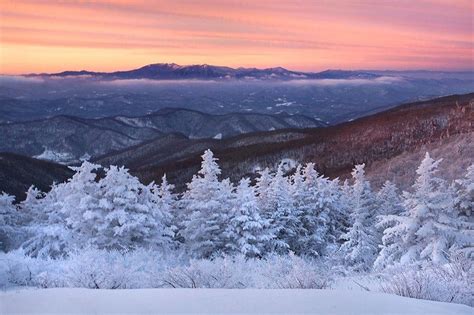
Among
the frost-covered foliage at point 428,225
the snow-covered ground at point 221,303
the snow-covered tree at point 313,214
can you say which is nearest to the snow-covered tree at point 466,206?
the frost-covered foliage at point 428,225

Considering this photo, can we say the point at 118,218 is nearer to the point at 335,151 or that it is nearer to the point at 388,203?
the point at 388,203

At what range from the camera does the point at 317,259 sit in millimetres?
26766

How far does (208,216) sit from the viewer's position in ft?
76.8

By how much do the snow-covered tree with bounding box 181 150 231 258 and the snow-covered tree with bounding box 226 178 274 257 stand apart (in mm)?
512

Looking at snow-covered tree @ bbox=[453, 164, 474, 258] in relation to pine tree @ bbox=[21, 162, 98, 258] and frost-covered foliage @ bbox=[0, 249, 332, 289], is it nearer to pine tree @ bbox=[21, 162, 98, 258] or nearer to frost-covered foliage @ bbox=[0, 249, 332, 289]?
frost-covered foliage @ bbox=[0, 249, 332, 289]

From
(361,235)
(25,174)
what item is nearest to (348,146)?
(25,174)

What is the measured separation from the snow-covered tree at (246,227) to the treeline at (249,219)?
53mm

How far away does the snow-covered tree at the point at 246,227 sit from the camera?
22.4 m

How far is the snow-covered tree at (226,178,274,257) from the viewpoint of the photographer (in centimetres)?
2241

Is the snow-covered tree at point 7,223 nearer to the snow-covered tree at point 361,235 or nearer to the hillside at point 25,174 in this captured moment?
the snow-covered tree at point 361,235

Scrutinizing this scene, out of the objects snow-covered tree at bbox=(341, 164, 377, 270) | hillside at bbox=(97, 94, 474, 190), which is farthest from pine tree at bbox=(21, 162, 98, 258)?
hillside at bbox=(97, 94, 474, 190)

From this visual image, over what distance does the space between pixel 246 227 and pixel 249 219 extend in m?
0.61

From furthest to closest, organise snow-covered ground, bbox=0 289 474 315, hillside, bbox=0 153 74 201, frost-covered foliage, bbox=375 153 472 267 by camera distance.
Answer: hillside, bbox=0 153 74 201 < frost-covered foliage, bbox=375 153 472 267 < snow-covered ground, bbox=0 289 474 315

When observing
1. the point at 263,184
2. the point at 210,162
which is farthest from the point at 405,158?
the point at 210,162
